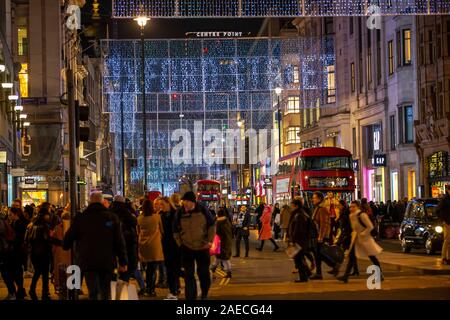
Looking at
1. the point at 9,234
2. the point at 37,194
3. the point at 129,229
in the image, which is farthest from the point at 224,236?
the point at 37,194

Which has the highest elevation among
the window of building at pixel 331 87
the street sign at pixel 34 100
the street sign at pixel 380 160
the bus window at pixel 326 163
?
the window of building at pixel 331 87

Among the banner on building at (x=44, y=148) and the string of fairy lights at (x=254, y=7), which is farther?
the banner on building at (x=44, y=148)

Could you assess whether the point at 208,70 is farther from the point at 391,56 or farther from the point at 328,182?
the point at 328,182

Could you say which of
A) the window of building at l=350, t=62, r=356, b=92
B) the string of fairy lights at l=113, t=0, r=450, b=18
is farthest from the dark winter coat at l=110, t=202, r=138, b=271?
the window of building at l=350, t=62, r=356, b=92

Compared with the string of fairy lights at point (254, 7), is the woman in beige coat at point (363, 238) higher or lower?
lower

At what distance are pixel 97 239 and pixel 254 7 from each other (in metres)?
17.4

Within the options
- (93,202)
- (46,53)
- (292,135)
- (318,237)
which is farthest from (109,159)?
(93,202)

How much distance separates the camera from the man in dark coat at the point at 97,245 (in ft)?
42.7

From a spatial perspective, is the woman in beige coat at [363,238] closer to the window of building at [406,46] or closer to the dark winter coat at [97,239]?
the dark winter coat at [97,239]

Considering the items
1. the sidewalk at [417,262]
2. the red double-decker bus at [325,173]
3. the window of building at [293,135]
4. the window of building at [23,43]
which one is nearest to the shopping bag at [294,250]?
the sidewalk at [417,262]

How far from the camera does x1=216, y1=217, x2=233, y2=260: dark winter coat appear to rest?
23.8 m

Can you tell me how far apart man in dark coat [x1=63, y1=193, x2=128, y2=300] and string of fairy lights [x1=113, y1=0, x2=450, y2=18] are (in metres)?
15.4

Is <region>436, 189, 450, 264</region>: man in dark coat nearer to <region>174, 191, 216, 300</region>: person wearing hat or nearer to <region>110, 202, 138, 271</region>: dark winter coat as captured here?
<region>110, 202, 138, 271</region>: dark winter coat

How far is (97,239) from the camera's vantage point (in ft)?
43.0
